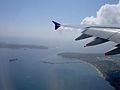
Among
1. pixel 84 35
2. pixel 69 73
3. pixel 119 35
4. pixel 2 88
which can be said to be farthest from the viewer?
pixel 69 73

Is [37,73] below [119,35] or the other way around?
below


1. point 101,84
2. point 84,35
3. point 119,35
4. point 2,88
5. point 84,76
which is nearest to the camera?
point 119,35

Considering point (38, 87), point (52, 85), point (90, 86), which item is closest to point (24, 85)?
point (38, 87)

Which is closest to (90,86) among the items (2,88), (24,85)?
(24,85)

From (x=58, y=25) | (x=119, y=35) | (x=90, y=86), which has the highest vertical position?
(x=58, y=25)

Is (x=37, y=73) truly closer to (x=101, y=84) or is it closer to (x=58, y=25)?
(x=101, y=84)

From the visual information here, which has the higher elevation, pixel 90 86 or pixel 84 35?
pixel 84 35

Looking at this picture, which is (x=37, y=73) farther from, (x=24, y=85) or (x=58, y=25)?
(x=58, y=25)

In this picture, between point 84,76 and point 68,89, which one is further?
point 84,76

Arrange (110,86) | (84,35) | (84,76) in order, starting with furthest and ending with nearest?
1. (84,76)
2. (110,86)
3. (84,35)
